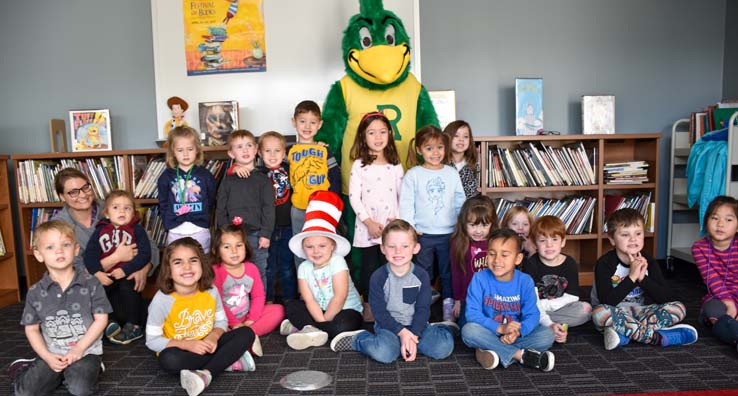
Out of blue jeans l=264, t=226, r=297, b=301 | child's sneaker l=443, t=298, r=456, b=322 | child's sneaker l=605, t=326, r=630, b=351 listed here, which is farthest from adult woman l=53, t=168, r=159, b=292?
child's sneaker l=605, t=326, r=630, b=351

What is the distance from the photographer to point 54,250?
1905 mm

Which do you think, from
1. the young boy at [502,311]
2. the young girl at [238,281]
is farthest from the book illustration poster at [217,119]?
the young boy at [502,311]

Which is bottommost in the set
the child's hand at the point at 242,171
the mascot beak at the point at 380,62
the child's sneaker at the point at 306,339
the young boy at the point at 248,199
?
the child's sneaker at the point at 306,339

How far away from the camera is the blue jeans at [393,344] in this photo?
2135mm

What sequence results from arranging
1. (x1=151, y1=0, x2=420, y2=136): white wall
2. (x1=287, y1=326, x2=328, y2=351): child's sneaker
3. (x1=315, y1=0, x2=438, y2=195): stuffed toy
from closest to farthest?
(x1=287, y1=326, x2=328, y2=351): child's sneaker < (x1=315, y1=0, x2=438, y2=195): stuffed toy < (x1=151, y1=0, x2=420, y2=136): white wall

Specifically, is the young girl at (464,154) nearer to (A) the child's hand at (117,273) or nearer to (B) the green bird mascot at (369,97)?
(B) the green bird mascot at (369,97)

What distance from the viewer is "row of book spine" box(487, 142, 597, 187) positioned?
11.2 ft

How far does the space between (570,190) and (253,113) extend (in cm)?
231

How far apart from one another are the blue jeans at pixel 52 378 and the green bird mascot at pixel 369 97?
146cm

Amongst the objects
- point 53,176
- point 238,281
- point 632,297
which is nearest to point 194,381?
point 238,281

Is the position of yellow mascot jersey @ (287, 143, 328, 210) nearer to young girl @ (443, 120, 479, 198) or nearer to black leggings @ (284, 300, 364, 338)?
black leggings @ (284, 300, 364, 338)

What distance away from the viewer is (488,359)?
6.66 feet

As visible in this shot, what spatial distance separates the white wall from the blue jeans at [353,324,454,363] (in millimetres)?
1862

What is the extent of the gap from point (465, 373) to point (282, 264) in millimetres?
1306
